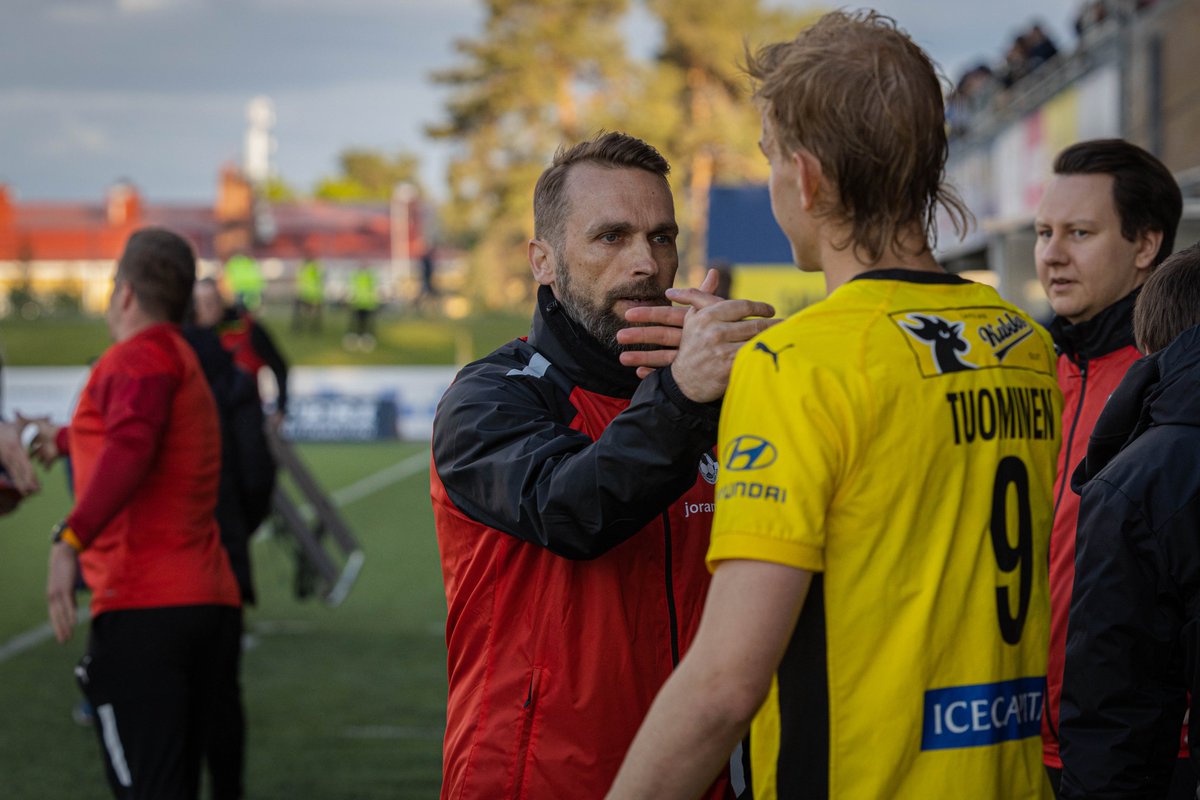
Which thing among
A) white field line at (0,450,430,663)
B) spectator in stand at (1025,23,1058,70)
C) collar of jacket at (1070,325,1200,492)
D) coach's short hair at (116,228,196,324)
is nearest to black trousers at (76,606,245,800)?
coach's short hair at (116,228,196,324)

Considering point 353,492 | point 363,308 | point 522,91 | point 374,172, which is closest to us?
point 353,492

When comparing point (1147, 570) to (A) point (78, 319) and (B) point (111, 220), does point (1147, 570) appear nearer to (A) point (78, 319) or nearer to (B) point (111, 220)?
(A) point (78, 319)

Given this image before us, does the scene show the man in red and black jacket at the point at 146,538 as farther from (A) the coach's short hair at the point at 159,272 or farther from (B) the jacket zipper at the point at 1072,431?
(B) the jacket zipper at the point at 1072,431

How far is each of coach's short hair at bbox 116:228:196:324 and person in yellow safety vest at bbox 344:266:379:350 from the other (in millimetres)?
26438

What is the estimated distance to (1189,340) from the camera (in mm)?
2209

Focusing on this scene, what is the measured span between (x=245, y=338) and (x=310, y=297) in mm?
24332

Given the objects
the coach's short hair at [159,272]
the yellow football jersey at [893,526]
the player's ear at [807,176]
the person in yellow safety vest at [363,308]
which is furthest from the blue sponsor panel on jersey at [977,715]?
the person in yellow safety vest at [363,308]

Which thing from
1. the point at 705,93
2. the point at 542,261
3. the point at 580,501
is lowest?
the point at 580,501

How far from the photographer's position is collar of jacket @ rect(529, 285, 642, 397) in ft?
7.68

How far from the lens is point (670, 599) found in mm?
2258

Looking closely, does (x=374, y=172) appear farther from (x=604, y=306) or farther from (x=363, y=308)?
(x=604, y=306)

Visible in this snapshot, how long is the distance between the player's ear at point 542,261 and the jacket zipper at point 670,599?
534mm

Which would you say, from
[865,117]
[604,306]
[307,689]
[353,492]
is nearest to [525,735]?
[604,306]

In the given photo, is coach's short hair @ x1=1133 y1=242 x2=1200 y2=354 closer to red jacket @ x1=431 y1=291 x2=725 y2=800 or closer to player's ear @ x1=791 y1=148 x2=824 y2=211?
red jacket @ x1=431 y1=291 x2=725 y2=800
